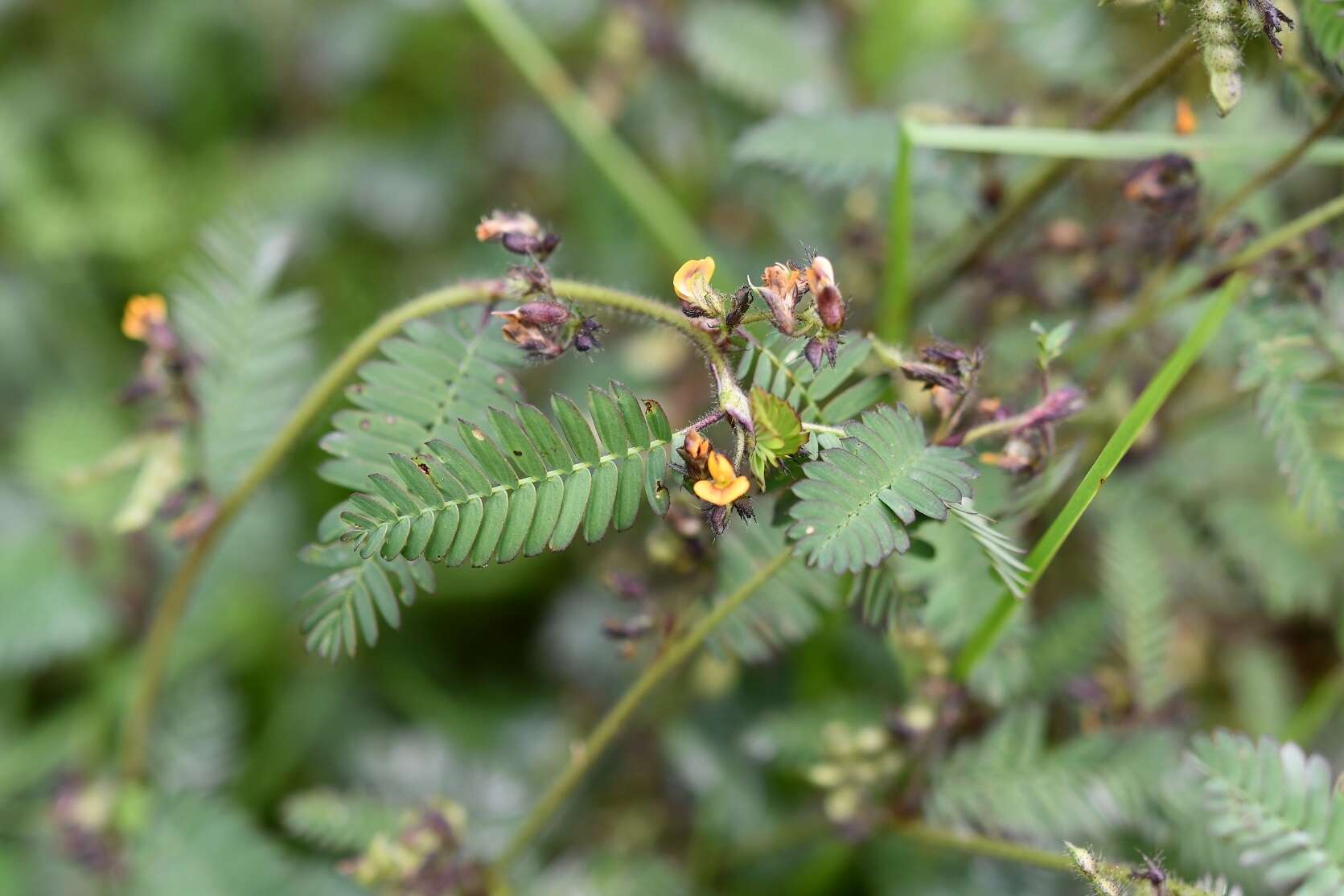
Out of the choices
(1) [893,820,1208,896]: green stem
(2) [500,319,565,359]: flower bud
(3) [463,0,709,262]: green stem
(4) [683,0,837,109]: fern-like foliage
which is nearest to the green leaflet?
(2) [500,319,565,359]: flower bud

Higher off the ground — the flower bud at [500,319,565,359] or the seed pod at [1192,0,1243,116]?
the flower bud at [500,319,565,359]

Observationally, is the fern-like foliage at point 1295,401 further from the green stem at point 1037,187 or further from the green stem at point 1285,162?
the green stem at point 1037,187

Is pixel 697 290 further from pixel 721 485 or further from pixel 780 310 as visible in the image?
pixel 721 485

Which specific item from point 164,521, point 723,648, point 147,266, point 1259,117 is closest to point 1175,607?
point 1259,117

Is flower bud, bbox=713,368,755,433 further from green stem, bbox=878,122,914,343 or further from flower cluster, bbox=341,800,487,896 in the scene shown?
flower cluster, bbox=341,800,487,896

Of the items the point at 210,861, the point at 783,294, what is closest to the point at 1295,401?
the point at 783,294

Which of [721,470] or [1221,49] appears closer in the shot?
[721,470]

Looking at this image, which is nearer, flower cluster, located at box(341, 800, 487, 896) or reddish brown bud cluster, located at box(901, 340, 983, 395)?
reddish brown bud cluster, located at box(901, 340, 983, 395)
